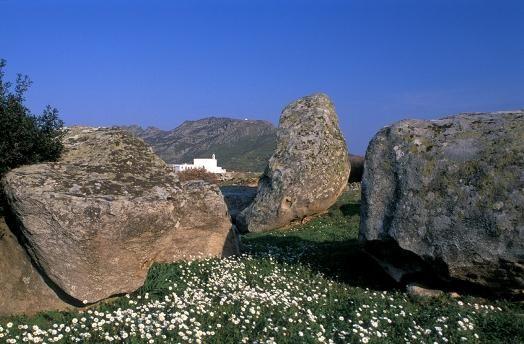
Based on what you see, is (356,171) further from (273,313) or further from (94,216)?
(94,216)

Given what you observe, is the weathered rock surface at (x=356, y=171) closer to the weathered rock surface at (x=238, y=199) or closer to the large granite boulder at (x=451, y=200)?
the weathered rock surface at (x=238, y=199)

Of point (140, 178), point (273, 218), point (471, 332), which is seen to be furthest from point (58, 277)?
point (273, 218)

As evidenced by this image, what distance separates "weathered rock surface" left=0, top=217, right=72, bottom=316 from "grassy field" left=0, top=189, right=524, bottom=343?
0.39m

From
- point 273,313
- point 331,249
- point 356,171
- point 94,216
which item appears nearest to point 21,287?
point 94,216

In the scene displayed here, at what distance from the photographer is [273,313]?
962 centimetres

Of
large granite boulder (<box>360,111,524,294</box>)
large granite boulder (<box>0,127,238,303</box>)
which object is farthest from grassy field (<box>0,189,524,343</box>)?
large granite boulder (<box>360,111,524,294</box>)

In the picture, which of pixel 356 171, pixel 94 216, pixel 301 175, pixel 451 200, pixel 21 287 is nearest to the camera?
pixel 94 216

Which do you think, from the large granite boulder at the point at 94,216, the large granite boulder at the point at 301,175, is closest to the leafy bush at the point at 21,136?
the large granite boulder at the point at 94,216

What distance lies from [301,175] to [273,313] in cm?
1258

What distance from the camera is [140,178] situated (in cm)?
1132

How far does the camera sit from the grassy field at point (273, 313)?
27.7ft

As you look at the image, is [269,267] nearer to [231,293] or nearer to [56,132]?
[231,293]

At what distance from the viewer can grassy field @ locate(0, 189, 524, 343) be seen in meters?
8.45

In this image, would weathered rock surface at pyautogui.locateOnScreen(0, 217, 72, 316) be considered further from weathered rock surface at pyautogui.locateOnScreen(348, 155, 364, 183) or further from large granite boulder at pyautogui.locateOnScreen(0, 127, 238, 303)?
weathered rock surface at pyautogui.locateOnScreen(348, 155, 364, 183)
